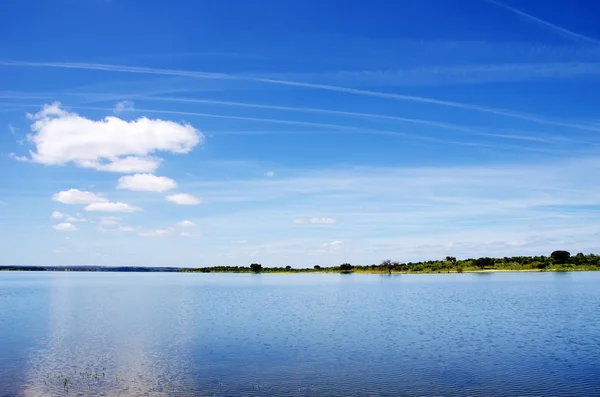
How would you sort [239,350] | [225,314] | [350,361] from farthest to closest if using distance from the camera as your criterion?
1. [225,314]
2. [239,350]
3. [350,361]

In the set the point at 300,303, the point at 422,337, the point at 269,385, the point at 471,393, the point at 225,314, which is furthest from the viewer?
the point at 300,303

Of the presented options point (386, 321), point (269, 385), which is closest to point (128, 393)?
point (269, 385)

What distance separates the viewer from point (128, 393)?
27.0m

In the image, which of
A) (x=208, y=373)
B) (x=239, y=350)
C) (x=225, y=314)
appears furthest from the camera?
(x=225, y=314)

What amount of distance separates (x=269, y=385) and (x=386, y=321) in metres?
29.3

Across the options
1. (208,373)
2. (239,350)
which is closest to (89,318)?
(239,350)

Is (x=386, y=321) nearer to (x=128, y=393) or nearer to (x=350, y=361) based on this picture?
(x=350, y=361)

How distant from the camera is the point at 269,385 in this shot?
28.4 metres

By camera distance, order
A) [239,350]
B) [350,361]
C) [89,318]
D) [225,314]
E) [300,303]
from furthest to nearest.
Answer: [300,303], [225,314], [89,318], [239,350], [350,361]

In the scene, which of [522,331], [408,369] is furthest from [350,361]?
[522,331]

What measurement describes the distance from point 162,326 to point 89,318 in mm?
13161

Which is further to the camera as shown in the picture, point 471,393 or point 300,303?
point 300,303

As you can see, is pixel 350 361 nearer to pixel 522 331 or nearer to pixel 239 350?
pixel 239 350

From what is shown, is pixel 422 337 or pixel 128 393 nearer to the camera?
pixel 128 393
